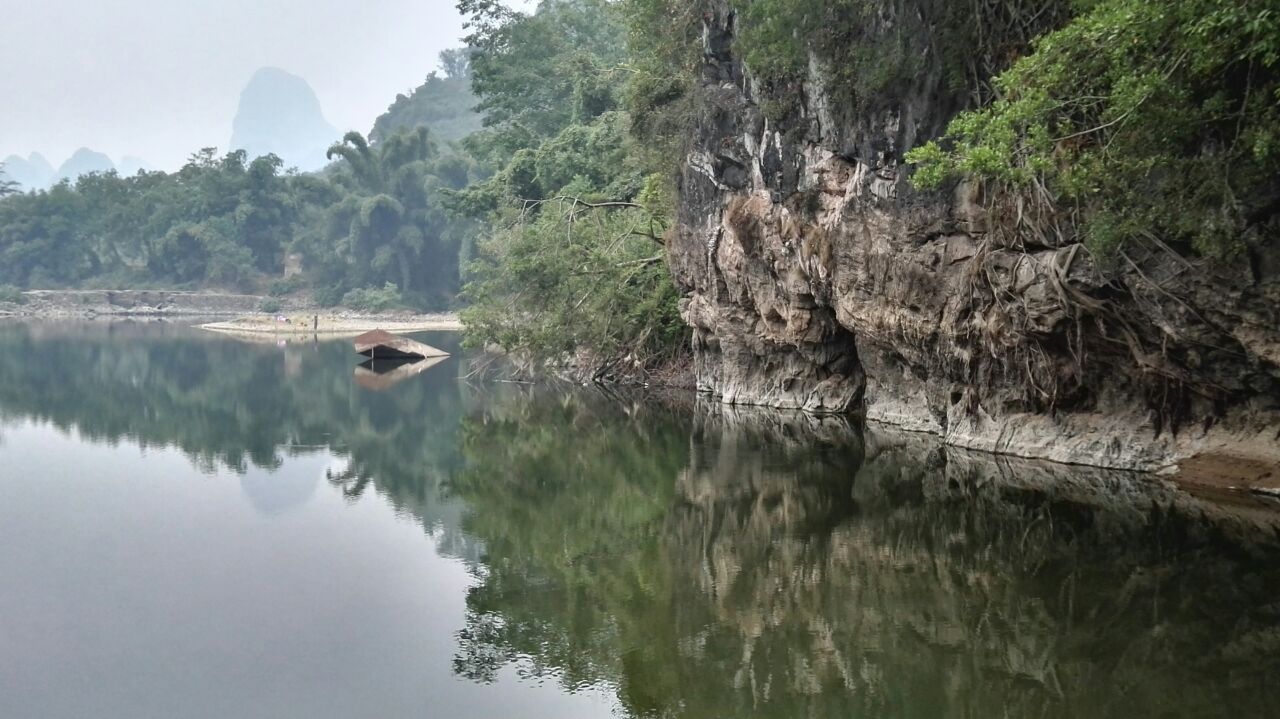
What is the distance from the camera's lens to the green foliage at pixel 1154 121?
7762mm

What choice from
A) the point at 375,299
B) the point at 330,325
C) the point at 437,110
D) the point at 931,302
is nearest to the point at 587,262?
the point at 931,302

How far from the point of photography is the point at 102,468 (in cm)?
1566

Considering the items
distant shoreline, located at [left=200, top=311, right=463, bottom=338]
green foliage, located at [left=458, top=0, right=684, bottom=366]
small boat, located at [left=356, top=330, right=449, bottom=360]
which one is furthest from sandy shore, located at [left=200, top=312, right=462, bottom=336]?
green foliage, located at [left=458, top=0, right=684, bottom=366]

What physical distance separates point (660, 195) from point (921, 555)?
15.4 metres

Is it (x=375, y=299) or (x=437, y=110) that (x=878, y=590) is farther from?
(x=437, y=110)

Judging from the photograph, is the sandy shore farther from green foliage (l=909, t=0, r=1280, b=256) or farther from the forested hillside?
green foliage (l=909, t=0, r=1280, b=256)

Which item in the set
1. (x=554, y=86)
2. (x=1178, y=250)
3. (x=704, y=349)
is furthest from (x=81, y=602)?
(x=554, y=86)

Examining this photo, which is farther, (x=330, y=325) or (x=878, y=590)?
(x=330, y=325)

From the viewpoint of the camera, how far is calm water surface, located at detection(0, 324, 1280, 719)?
22.4 ft

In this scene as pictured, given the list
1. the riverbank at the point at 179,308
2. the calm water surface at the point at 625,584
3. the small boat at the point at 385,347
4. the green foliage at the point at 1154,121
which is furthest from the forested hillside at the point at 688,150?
the small boat at the point at 385,347

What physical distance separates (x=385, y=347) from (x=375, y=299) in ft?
105

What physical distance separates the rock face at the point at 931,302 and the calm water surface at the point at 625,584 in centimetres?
102

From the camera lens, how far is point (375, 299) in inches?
2648

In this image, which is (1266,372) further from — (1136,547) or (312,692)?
(312,692)
